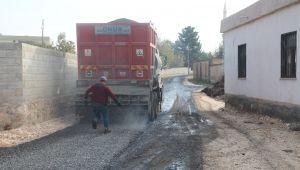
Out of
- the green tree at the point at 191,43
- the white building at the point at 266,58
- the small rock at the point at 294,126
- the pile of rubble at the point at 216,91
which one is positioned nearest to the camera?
the small rock at the point at 294,126

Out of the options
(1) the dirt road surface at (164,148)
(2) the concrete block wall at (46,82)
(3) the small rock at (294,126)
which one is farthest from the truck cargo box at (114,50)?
(3) the small rock at (294,126)

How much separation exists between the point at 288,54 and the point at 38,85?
28.8 ft

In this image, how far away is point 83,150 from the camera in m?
10.4

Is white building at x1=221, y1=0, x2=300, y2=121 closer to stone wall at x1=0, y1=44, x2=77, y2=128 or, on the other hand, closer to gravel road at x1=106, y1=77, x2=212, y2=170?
gravel road at x1=106, y1=77, x2=212, y2=170

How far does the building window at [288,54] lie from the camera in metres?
15.6

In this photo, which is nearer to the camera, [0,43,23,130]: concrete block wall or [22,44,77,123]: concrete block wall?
[0,43,23,130]: concrete block wall

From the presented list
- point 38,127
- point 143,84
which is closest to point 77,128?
point 38,127

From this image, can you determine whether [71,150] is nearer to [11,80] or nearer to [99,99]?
[99,99]

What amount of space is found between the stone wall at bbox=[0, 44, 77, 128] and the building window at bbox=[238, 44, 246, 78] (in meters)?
7.97

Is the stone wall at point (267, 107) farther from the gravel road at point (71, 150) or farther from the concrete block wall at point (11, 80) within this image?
the concrete block wall at point (11, 80)

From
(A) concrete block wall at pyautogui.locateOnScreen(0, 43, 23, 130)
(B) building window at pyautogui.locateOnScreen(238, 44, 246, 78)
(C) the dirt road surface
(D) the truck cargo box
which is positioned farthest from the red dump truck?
(B) building window at pyautogui.locateOnScreen(238, 44, 246, 78)

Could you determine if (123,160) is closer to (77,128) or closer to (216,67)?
(77,128)

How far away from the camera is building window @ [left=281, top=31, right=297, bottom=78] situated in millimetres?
15590

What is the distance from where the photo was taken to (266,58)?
1802 cm
